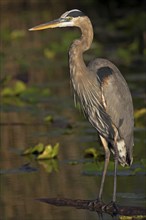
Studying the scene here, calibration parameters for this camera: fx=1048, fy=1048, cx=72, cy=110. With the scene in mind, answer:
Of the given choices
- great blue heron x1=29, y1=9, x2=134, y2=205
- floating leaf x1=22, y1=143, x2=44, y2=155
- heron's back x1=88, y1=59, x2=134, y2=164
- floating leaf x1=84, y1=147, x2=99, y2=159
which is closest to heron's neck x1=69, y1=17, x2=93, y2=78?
great blue heron x1=29, y1=9, x2=134, y2=205

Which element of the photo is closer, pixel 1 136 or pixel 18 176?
pixel 18 176

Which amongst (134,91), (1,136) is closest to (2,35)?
(134,91)

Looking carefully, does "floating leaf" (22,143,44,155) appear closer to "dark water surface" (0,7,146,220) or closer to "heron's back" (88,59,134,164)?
"dark water surface" (0,7,146,220)

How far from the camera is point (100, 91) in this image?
29.1 ft

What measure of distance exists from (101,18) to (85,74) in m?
23.6

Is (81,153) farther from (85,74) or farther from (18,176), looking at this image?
(85,74)

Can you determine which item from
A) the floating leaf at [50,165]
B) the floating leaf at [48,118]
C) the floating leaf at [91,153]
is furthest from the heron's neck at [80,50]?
the floating leaf at [48,118]

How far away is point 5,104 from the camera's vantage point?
1508 cm

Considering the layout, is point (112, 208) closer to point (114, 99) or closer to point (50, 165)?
point (114, 99)

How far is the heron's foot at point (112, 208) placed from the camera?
836 cm

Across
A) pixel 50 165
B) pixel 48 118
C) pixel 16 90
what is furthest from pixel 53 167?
pixel 16 90

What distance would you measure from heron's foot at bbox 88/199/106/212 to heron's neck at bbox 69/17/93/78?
108 centimetres

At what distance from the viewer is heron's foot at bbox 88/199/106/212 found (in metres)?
8.55

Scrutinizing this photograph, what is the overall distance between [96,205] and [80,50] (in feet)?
4.27
